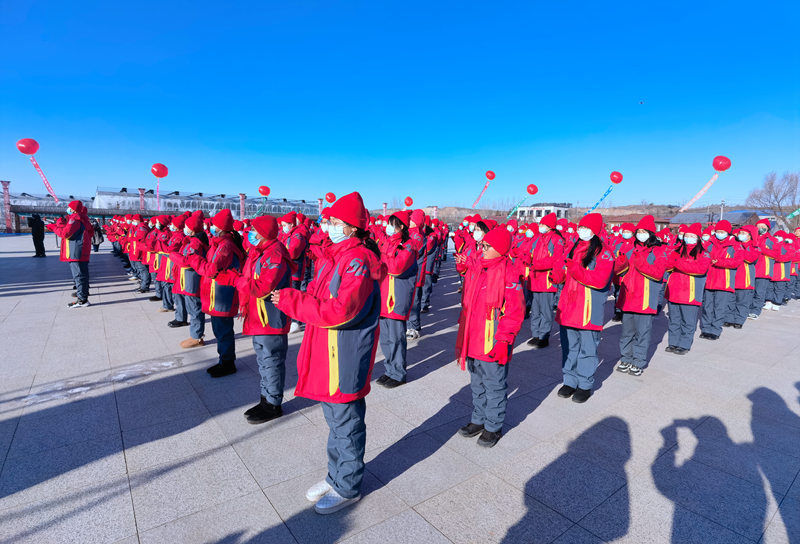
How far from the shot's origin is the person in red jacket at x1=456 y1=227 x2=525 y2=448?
335cm

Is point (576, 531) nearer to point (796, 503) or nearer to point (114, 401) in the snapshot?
point (796, 503)

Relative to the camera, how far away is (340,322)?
2424 mm

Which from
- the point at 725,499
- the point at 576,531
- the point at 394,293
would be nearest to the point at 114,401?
the point at 394,293

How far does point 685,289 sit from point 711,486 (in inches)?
176

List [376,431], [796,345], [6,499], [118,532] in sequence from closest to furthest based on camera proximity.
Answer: [118,532], [6,499], [376,431], [796,345]

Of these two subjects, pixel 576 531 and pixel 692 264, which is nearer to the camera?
pixel 576 531

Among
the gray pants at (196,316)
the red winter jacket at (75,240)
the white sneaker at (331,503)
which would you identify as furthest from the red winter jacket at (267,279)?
the red winter jacket at (75,240)

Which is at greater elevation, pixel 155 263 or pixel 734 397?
pixel 155 263

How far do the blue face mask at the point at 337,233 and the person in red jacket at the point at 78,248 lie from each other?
850 cm

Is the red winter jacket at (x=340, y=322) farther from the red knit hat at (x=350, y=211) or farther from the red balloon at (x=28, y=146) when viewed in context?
the red balloon at (x=28, y=146)

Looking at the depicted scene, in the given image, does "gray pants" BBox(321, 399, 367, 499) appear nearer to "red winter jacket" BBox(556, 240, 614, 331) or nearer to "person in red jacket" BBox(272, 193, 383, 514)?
"person in red jacket" BBox(272, 193, 383, 514)

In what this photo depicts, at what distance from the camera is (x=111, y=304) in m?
9.29

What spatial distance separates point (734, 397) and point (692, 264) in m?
2.39

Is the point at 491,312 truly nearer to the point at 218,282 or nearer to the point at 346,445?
the point at 346,445
